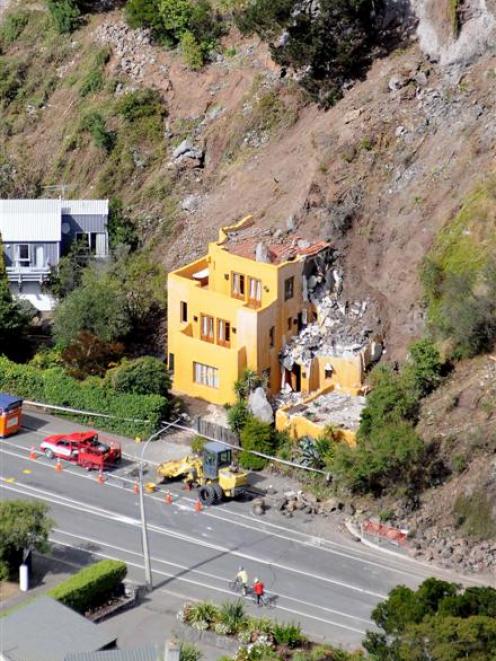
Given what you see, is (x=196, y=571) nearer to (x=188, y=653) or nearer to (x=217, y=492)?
(x=217, y=492)

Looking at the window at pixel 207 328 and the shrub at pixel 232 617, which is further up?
the window at pixel 207 328

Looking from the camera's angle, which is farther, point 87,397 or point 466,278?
point 87,397

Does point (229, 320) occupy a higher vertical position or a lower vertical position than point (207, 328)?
higher

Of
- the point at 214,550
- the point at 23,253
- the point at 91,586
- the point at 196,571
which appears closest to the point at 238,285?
the point at 23,253

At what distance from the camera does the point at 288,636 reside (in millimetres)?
51531

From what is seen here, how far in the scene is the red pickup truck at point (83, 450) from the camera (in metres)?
64.6

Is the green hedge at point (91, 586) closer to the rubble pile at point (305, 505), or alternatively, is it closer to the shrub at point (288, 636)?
the shrub at point (288, 636)

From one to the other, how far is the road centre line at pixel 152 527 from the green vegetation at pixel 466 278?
12.6 meters

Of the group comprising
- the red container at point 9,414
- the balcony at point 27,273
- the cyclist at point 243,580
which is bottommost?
the cyclist at point 243,580

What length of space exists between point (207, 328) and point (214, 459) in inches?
375

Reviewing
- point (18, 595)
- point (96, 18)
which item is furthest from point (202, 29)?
point (18, 595)

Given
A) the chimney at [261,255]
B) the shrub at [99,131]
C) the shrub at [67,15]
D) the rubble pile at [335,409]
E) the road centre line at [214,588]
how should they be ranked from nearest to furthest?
the road centre line at [214,588], the rubble pile at [335,409], the chimney at [261,255], the shrub at [99,131], the shrub at [67,15]

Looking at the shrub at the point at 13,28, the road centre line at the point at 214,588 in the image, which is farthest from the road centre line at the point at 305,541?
the shrub at the point at 13,28

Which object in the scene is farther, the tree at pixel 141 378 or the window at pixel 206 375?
the window at pixel 206 375
